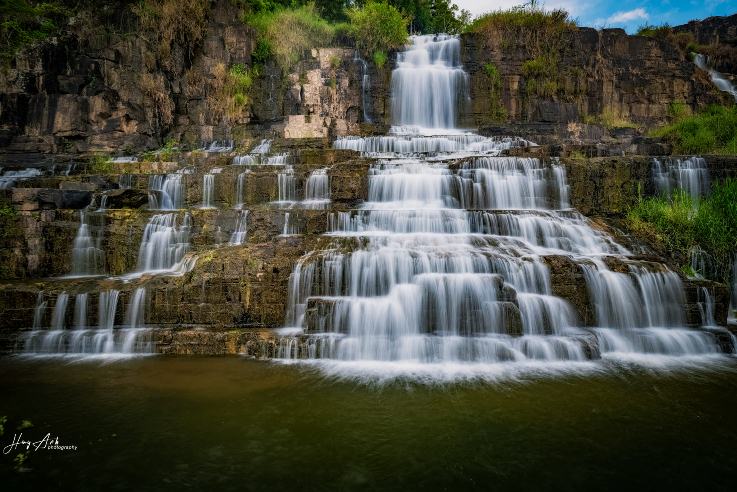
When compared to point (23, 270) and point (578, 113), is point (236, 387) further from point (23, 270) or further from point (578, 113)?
point (578, 113)

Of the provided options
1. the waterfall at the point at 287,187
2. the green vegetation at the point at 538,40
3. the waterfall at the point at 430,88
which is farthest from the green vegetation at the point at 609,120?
the waterfall at the point at 287,187

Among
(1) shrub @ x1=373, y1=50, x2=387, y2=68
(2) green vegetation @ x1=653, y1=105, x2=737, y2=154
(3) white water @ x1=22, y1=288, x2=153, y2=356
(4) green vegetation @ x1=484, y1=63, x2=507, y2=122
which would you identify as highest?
(1) shrub @ x1=373, y1=50, x2=387, y2=68

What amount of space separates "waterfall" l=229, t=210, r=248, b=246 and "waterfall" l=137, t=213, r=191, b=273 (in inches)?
36.0

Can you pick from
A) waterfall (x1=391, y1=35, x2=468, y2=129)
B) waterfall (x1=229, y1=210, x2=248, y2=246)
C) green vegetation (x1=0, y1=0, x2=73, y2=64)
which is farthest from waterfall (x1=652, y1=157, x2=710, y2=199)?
green vegetation (x1=0, y1=0, x2=73, y2=64)

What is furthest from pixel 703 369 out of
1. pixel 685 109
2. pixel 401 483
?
pixel 685 109

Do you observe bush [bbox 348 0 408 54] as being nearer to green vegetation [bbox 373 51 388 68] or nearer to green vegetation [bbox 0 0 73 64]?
green vegetation [bbox 373 51 388 68]

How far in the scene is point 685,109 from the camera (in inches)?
674

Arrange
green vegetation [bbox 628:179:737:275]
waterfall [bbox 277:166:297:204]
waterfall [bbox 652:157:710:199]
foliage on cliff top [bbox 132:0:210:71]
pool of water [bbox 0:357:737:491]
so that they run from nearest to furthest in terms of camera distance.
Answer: pool of water [bbox 0:357:737:491]
green vegetation [bbox 628:179:737:275]
waterfall [bbox 652:157:710:199]
waterfall [bbox 277:166:297:204]
foliage on cliff top [bbox 132:0:210:71]

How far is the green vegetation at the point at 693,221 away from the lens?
8352mm

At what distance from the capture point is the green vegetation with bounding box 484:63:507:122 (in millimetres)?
17469

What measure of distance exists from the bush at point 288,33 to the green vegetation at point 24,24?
7.07m

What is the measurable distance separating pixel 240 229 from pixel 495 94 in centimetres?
1330

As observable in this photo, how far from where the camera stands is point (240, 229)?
28.4 feet

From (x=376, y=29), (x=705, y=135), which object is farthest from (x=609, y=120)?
(x=376, y=29)
